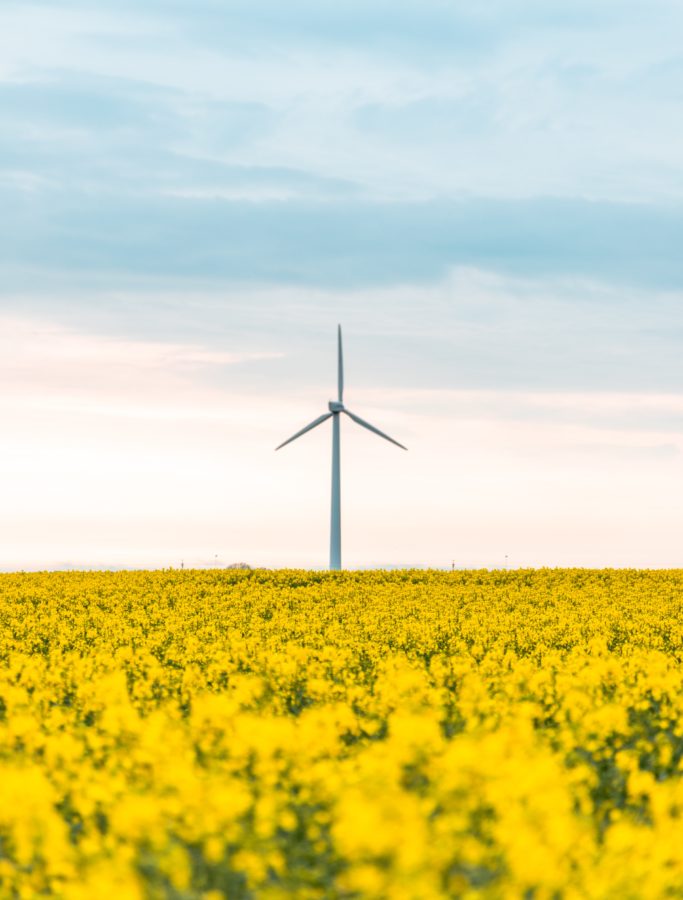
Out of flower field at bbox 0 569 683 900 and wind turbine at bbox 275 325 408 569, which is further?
wind turbine at bbox 275 325 408 569

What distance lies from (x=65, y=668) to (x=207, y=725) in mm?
5945

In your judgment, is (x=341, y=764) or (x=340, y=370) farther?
(x=340, y=370)

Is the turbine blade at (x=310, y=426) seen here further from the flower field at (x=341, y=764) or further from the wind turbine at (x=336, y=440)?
the flower field at (x=341, y=764)

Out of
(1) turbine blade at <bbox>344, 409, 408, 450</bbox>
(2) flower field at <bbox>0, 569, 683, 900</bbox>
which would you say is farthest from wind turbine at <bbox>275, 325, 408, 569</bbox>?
(2) flower field at <bbox>0, 569, 683, 900</bbox>

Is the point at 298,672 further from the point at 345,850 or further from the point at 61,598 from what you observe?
the point at 61,598

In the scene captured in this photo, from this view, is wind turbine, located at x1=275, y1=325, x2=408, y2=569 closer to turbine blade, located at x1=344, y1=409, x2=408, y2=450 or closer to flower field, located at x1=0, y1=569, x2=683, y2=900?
turbine blade, located at x1=344, y1=409, x2=408, y2=450

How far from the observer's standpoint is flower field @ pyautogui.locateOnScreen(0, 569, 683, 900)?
575 cm

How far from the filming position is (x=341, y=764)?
315 inches

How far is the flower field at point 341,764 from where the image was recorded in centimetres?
575

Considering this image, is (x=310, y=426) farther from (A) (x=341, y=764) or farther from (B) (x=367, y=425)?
(A) (x=341, y=764)

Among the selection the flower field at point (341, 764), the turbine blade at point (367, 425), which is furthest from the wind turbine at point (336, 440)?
the flower field at point (341, 764)

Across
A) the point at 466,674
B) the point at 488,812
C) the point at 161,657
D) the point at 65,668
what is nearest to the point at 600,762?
the point at 466,674

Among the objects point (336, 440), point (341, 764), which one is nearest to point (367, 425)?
point (336, 440)

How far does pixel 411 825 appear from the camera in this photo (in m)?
5.15
